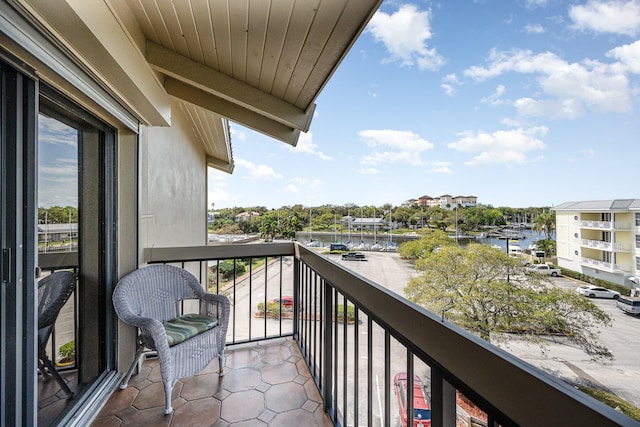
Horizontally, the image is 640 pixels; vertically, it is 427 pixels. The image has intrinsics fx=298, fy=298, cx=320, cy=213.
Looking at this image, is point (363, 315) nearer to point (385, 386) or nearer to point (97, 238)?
point (385, 386)

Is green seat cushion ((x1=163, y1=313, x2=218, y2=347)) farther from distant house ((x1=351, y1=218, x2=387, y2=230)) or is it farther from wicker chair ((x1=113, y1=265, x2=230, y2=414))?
distant house ((x1=351, y1=218, x2=387, y2=230))

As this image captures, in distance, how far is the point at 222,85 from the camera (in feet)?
8.11

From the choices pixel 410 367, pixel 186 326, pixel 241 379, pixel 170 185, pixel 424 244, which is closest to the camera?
pixel 410 367

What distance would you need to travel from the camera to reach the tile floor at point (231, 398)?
1.87 metres

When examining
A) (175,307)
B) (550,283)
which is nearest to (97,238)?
(175,307)

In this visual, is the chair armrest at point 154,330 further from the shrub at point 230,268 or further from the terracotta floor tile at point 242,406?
the shrub at point 230,268

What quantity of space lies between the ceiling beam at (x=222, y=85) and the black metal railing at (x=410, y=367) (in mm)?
1284

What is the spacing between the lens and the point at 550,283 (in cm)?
122

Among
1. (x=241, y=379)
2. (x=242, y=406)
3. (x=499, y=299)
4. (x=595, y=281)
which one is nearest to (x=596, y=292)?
(x=595, y=281)

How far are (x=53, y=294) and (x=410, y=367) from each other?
189cm

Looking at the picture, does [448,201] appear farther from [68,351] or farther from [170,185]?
[170,185]

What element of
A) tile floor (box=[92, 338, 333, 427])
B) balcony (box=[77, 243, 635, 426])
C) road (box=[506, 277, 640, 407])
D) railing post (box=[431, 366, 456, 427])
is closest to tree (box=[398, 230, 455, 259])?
balcony (box=[77, 243, 635, 426])

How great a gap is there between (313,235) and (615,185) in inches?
63.9

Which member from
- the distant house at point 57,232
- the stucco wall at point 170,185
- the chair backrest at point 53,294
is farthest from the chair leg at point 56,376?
the stucco wall at point 170,185
